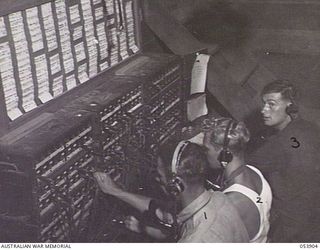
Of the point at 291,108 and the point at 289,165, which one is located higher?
the point at 291,108

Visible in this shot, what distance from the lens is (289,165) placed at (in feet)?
6.73

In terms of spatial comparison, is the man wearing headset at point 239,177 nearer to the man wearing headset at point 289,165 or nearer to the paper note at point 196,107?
the man wearing headset at point 289,165

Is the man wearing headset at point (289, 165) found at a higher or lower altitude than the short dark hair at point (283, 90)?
lower

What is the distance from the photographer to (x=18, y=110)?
5.41 ft

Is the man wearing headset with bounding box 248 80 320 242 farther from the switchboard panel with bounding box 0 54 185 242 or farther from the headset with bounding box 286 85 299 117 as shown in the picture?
the switchboard panel with bounding box 0 54 185 242

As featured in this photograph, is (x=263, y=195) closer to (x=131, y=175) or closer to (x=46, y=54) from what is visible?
(x=131, y=175)

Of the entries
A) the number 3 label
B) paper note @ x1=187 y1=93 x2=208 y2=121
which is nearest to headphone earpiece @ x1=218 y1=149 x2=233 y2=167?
the number 3 label

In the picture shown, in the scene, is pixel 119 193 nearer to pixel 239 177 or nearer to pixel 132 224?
pixel 132 224

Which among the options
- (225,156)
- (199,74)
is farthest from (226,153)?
(199,74)

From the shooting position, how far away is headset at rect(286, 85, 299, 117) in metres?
2.10

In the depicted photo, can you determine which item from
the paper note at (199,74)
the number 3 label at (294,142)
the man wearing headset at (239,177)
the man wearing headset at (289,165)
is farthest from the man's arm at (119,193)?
the paper note at (199,74)

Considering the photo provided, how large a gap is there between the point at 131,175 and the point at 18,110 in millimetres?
590

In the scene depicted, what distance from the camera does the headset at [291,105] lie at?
210 centimetres

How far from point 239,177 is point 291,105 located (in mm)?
534
